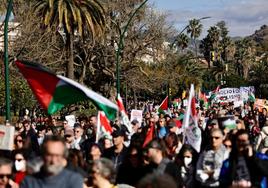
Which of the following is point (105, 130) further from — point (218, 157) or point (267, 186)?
point (267, 186)

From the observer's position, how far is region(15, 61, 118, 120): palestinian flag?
8008mm

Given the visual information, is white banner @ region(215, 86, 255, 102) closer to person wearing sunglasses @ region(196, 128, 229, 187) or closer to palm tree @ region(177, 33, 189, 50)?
person wearing sunglasses @ region(196, 128, 229, 187)

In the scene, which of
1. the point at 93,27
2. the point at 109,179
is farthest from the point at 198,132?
the point at 93,27

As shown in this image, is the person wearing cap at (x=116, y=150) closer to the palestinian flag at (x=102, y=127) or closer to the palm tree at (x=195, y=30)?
the palestinian flag at (x=102, y=127)

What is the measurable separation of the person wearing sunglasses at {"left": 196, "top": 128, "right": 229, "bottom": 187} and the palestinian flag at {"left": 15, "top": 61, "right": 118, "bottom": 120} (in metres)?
1.18

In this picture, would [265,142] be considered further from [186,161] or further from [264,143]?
[186,161]

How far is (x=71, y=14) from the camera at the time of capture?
108 feet

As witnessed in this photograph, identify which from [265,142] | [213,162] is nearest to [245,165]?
[213,162]

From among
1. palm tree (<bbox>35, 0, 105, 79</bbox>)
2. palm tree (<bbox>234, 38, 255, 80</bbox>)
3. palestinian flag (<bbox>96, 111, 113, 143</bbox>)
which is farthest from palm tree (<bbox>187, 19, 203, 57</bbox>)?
palestinian flag (<bbox>96, 111, 113, 143</bbox>)

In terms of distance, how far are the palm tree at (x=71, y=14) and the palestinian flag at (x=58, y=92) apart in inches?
914

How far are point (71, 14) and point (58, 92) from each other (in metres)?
24.9

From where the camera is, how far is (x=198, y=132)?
10836 mm

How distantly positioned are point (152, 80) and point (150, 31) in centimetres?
347

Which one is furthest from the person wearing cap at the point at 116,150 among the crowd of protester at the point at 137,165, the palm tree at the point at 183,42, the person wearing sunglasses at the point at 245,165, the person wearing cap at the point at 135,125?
the palm tree at the point at 183,42
